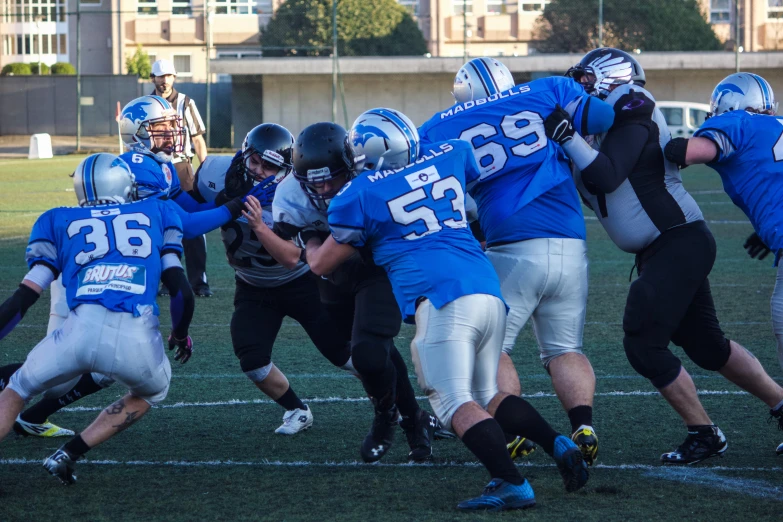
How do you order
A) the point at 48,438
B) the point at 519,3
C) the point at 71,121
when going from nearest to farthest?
1. the point at 48,438
2. the point at 71,121
3. the point at 519,3

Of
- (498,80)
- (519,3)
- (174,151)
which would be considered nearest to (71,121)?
(519,3)

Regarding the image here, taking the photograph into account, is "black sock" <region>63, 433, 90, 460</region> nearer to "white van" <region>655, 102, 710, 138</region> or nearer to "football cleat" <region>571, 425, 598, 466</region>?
"football cleat" <region>571, 425, 598, 466</region>

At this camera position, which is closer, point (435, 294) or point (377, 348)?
point (435, 294)

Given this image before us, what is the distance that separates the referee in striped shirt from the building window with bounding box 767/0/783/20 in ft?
102

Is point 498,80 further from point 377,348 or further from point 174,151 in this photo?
point 174,151

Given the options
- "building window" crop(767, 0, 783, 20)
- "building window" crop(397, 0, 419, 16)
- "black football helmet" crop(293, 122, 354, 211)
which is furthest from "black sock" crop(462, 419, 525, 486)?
"building window" crop(397, 0, 419, 16)

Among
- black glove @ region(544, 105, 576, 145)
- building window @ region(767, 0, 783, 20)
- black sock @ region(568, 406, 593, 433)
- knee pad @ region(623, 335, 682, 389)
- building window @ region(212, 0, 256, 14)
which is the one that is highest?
building window @ region(212, 0, 256, 14)

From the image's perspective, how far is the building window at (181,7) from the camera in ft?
132

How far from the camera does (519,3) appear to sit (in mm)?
41250

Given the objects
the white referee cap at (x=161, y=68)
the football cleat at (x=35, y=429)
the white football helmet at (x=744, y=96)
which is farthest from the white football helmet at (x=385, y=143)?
the white referee cap at (x=161, y=68)

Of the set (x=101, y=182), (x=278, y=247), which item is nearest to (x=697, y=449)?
(x=278, y=247)

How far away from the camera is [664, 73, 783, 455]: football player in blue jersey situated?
4.58m

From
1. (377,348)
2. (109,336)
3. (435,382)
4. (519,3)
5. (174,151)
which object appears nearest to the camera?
(435,382)

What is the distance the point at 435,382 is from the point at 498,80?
1.58m
